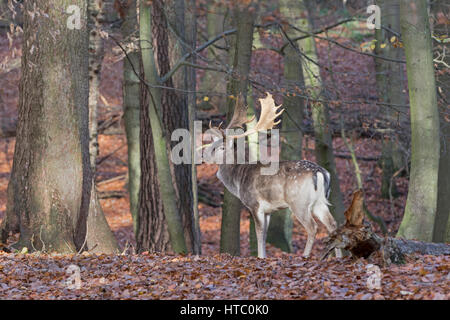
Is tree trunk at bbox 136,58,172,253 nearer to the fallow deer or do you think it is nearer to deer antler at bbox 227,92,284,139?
the fallow deer

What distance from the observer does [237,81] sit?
37.6ft

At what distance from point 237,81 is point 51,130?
322cm

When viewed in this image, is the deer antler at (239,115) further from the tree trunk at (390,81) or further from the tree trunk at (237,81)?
the tree trunk at (390,81)

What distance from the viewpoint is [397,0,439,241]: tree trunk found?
1003cm

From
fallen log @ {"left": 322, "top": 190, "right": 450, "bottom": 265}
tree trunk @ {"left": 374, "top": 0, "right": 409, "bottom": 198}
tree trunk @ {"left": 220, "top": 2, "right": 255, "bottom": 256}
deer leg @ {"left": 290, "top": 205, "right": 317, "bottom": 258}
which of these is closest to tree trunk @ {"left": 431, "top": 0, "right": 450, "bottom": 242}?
tree trunk @ {"left": 374, "top": 0, "right": 409, "bottom": 198}

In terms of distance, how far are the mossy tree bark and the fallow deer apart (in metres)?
2.69

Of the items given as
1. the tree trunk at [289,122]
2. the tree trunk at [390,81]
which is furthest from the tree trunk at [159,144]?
the tree trunk at [390,81]

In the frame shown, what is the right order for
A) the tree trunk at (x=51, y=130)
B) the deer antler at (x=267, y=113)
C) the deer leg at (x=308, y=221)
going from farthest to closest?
the deer antler at (x=267, y=113) < the deer leg at (x=308, y=221) < the tree trunk at (x=51, y=130)

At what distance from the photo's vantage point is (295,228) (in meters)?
21.9

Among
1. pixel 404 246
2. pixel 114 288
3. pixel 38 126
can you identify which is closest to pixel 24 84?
pixel 38 126

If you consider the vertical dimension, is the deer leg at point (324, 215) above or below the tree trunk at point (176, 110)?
below

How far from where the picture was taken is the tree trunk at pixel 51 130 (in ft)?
31.9
